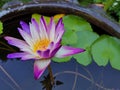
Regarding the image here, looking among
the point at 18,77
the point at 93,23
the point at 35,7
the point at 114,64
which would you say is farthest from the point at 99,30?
the point at 18,77

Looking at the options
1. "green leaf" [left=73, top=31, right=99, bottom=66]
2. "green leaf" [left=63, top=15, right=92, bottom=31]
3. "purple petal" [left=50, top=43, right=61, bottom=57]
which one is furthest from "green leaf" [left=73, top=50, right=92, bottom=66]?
"purple petal" [left=50, top=43, right=61, bottom=57]

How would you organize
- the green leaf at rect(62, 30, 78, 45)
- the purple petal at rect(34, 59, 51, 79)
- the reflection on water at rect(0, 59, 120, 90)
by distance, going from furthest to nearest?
1. the green leaf at rect(62, 30, 78, 45)
2. the reflection on water at rect(0, 59, 120, 90)
3. the purple petal at rect(34, 59, 51, 79)

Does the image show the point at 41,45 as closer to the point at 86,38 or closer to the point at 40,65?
the point at 40,65

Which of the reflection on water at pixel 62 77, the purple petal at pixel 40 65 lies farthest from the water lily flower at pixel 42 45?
the reflection on water at pixel 62 77

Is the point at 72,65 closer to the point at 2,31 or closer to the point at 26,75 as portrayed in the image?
the point at 26,75

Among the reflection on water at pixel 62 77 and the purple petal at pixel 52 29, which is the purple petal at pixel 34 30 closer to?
the purple petal at pixel 52 29

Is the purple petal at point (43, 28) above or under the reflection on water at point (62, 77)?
above

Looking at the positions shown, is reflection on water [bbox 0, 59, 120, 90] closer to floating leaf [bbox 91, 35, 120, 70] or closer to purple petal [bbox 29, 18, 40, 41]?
floating leaf [bbox 91, 35, 120, 70]
